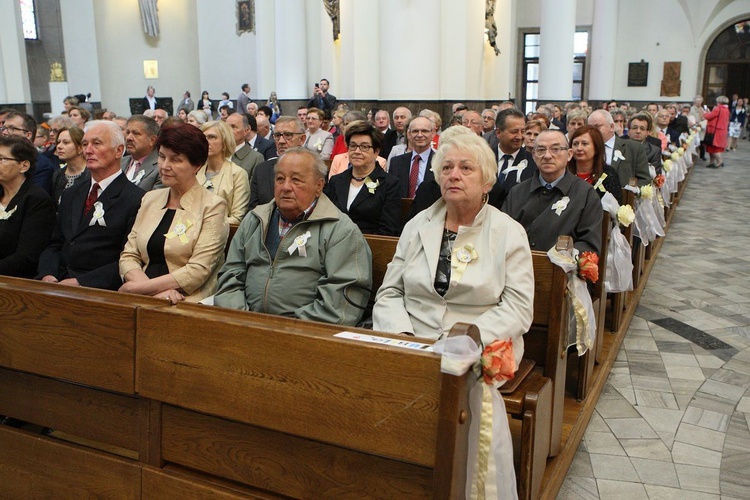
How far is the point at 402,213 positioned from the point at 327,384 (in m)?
3.14

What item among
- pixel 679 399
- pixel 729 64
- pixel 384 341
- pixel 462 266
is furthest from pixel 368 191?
pixel 729 64

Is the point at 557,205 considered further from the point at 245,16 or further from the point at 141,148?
the point at 245,16

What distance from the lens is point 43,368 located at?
2.46 metres

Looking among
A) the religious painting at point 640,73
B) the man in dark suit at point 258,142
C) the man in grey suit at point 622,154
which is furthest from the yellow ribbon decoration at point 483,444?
the religious painting at point 640,73

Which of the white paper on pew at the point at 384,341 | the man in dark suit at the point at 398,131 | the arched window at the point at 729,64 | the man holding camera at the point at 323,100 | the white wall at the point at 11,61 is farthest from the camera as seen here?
the arched window at the point at 729,64

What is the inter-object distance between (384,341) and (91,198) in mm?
2495

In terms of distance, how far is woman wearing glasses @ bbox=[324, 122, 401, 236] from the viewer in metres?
4.72

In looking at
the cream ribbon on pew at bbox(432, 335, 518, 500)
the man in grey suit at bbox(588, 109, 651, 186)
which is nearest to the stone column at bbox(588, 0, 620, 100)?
the man in grey suit at bbox(588, 109, 651, 186)

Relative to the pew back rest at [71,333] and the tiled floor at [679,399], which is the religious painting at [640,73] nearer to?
the tiled floor at [679,399]

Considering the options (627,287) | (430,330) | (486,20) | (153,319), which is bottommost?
(627,287)

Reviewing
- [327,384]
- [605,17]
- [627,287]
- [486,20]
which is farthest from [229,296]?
[605,17]

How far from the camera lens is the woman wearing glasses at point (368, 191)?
472 centimetres

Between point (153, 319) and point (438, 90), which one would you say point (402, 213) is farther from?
point (438, 90)

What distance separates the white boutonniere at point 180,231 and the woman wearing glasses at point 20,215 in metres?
0.94
